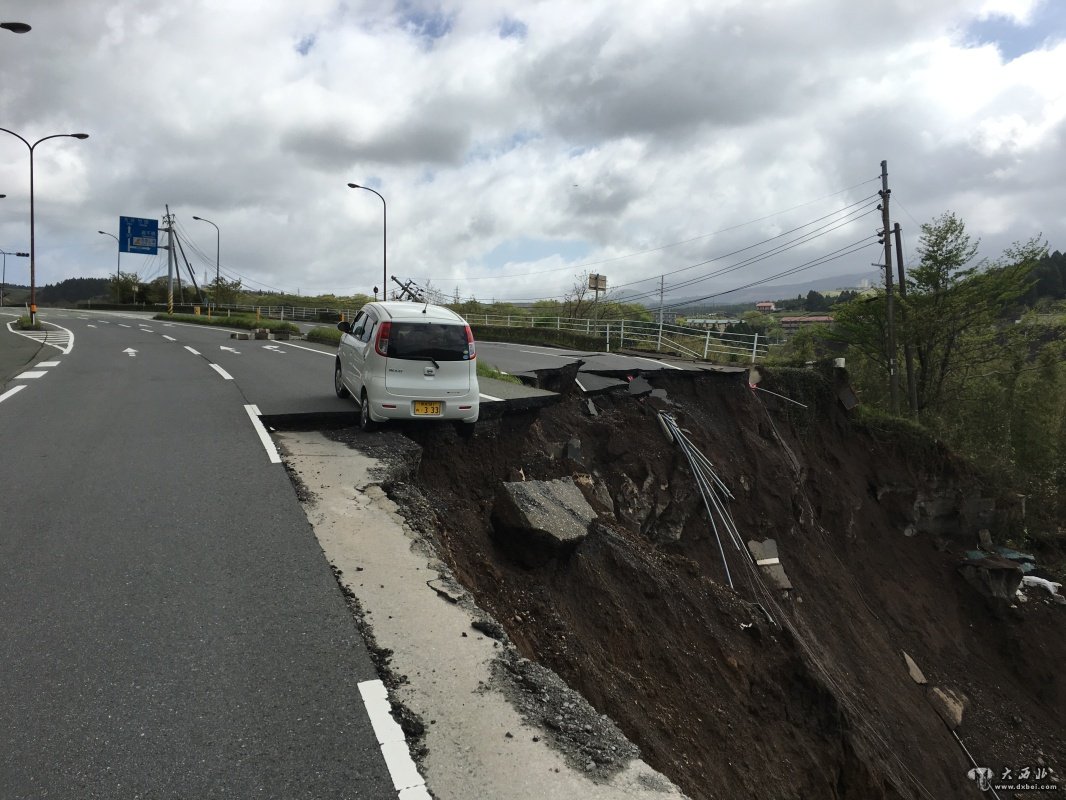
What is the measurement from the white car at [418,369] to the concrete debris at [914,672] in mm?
13868

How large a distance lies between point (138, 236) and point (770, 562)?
51.5 m

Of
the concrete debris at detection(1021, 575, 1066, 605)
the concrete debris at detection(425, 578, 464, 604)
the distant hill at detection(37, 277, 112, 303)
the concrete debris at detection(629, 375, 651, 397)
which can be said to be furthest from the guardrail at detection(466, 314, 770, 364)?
the distant hill at detection(37, 277, 112, 303)

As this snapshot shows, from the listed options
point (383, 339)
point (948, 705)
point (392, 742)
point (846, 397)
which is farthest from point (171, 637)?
point (846, 397)

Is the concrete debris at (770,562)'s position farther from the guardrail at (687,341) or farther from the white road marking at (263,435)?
the white road marking at (263,435)

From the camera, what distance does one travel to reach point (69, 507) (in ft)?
19.1

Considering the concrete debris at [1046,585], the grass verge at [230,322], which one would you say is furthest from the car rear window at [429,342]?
the grass verge at [230,322]

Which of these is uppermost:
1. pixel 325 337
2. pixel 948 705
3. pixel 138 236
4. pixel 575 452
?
pixel 138 236

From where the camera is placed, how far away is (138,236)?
48562 mm

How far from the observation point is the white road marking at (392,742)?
9.00ft

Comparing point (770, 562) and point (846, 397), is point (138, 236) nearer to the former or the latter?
point (846, 397)

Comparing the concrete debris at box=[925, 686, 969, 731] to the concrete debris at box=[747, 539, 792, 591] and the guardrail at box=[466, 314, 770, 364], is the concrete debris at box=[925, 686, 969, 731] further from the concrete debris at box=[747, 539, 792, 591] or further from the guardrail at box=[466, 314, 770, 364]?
the guardrail at box=[466, 314, 770, 364]

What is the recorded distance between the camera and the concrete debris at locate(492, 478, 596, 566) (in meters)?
6.81

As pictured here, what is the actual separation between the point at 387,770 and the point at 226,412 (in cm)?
836

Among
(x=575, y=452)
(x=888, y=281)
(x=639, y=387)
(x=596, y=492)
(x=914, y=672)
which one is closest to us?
(x=596, y=492)
